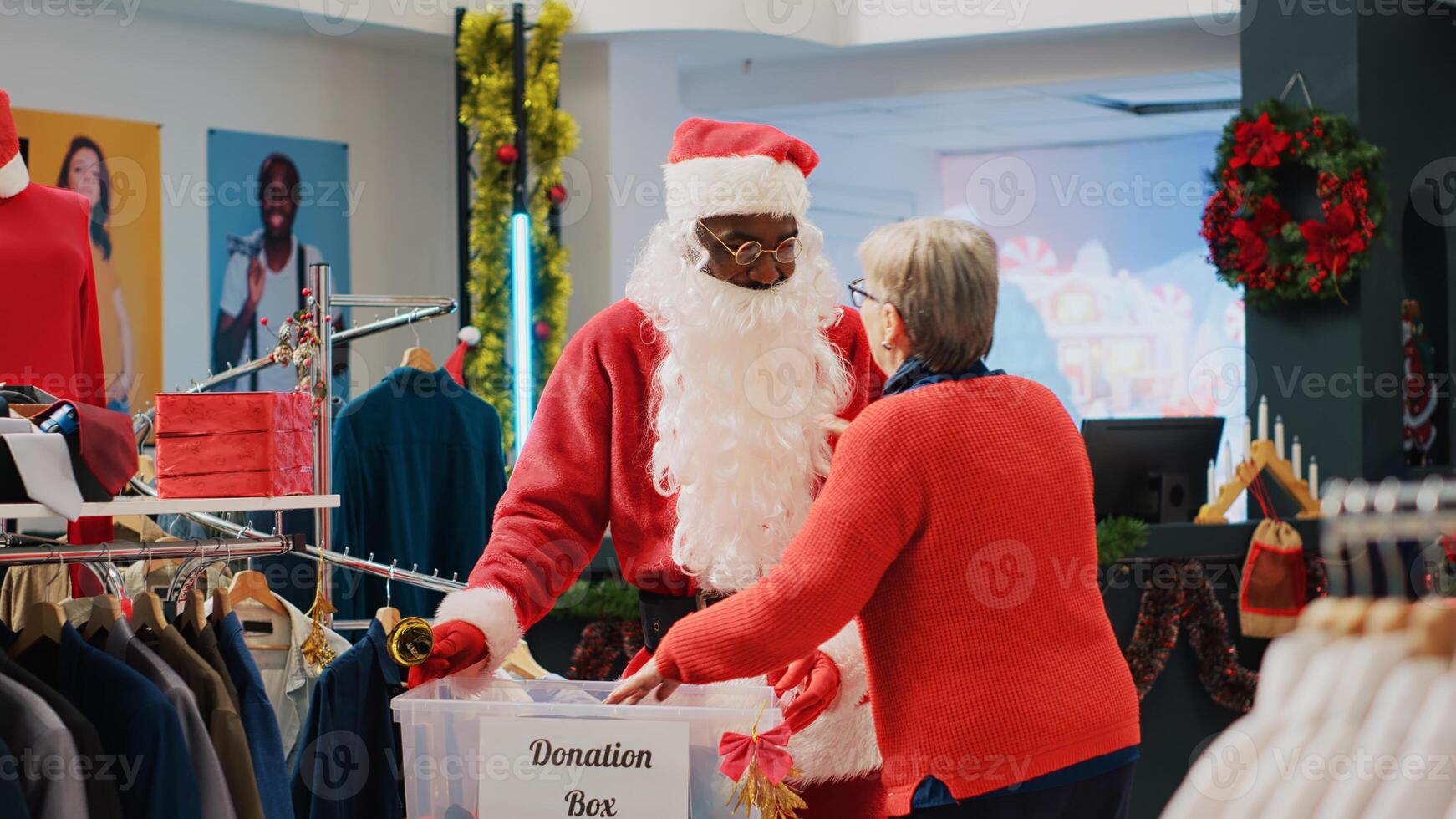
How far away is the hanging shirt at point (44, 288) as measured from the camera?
2869 mm

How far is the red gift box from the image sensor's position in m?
2.32

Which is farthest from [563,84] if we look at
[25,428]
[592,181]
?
[25,428]

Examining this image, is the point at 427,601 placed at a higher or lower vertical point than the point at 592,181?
lower

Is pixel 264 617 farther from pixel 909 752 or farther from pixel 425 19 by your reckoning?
pixel 425 19

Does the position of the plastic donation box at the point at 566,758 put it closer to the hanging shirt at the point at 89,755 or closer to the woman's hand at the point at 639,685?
the woman's hand at the point at 639,685

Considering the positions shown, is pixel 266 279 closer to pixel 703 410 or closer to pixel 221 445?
pixel 221 445

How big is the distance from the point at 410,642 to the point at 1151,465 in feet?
11.9

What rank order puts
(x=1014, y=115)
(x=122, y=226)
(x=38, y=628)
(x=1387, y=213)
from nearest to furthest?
1. (x=38, y=628)
2. (x=1387, y=213)
3. (x=122, y=226)
4. (x=1014, y=115)

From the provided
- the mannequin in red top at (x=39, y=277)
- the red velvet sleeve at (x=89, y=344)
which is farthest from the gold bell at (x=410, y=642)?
the red velvet sleeve at (x=89, y=344)

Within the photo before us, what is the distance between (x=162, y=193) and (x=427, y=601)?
309cm

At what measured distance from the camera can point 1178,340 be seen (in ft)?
33.4

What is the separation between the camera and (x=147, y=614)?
2373 mm

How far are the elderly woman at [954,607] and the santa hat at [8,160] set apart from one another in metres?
1.70

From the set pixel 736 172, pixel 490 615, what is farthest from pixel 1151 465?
pixel 490 615
